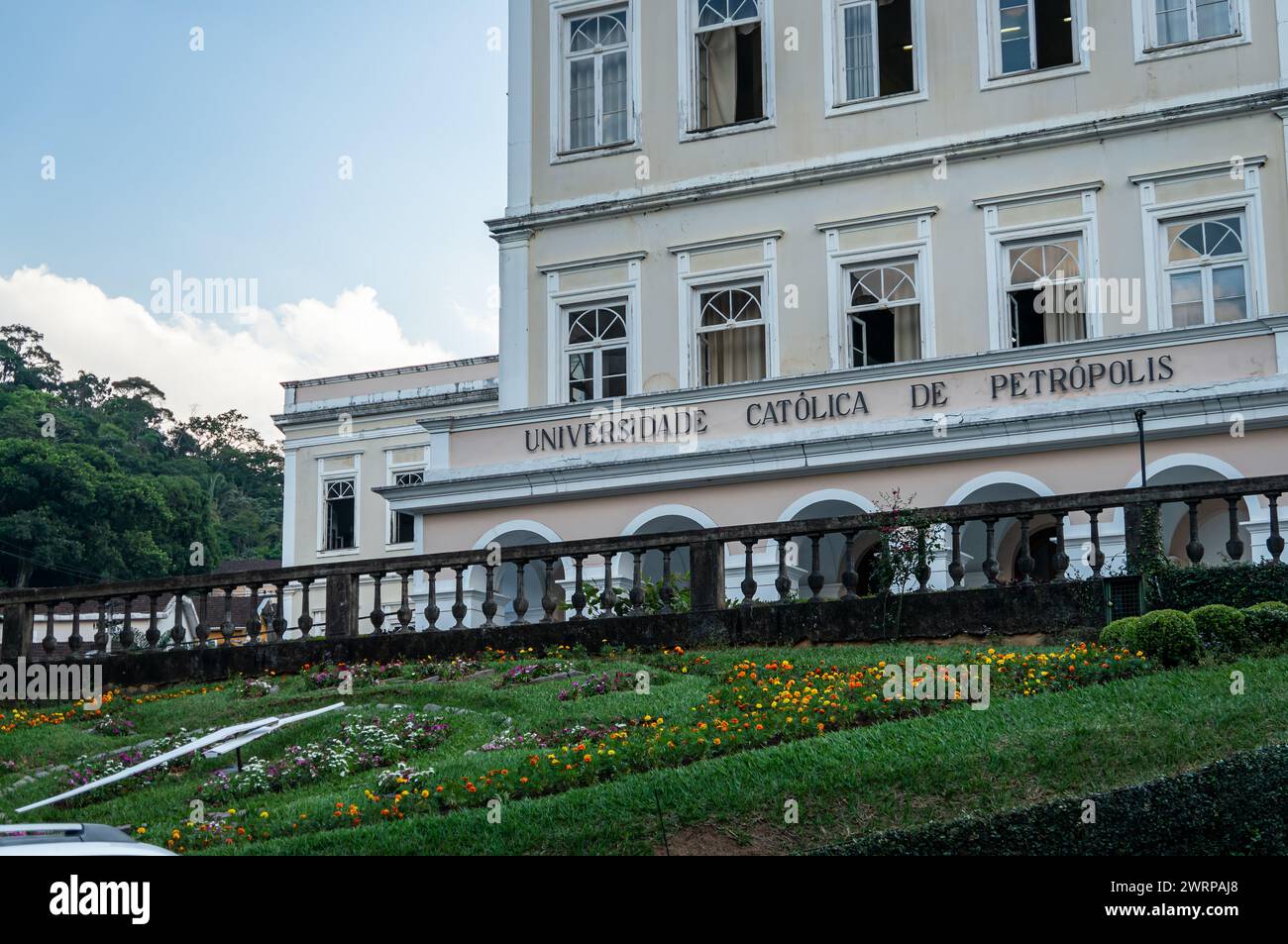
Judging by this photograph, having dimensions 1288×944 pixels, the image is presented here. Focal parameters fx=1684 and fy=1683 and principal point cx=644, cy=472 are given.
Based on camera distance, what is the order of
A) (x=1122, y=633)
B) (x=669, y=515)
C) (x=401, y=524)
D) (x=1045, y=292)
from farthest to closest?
(x=401, y=524), (x=669, y=515), (x=1045, y=292), (x=1122, y=633)

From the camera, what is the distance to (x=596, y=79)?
2900cm

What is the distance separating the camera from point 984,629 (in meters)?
15.2

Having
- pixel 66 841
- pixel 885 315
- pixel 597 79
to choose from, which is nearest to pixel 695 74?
pixel 597 79

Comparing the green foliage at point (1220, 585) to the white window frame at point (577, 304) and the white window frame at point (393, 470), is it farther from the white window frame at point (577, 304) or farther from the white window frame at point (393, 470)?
the white window frame at point (393, 470)

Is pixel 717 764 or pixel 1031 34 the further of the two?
pixel 1031 34

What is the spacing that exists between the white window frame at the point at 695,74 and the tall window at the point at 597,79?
1020 millimetres

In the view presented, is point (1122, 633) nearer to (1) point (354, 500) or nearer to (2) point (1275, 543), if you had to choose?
(2) point (1275, 543)

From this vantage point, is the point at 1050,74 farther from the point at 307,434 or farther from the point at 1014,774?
the point at 307,434

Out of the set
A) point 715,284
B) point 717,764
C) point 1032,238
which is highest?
point 1032,238

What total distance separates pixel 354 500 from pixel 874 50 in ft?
78.8

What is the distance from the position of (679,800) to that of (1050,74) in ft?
60.3

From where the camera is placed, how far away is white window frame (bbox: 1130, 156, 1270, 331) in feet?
79.1

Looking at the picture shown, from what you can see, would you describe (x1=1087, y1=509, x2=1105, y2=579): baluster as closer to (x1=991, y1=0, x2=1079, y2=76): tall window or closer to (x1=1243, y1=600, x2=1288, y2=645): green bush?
(x1=1243, y1=600, x2=1288, y2=645): green bush

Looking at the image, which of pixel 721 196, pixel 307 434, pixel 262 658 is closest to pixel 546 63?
pixel 721 196
